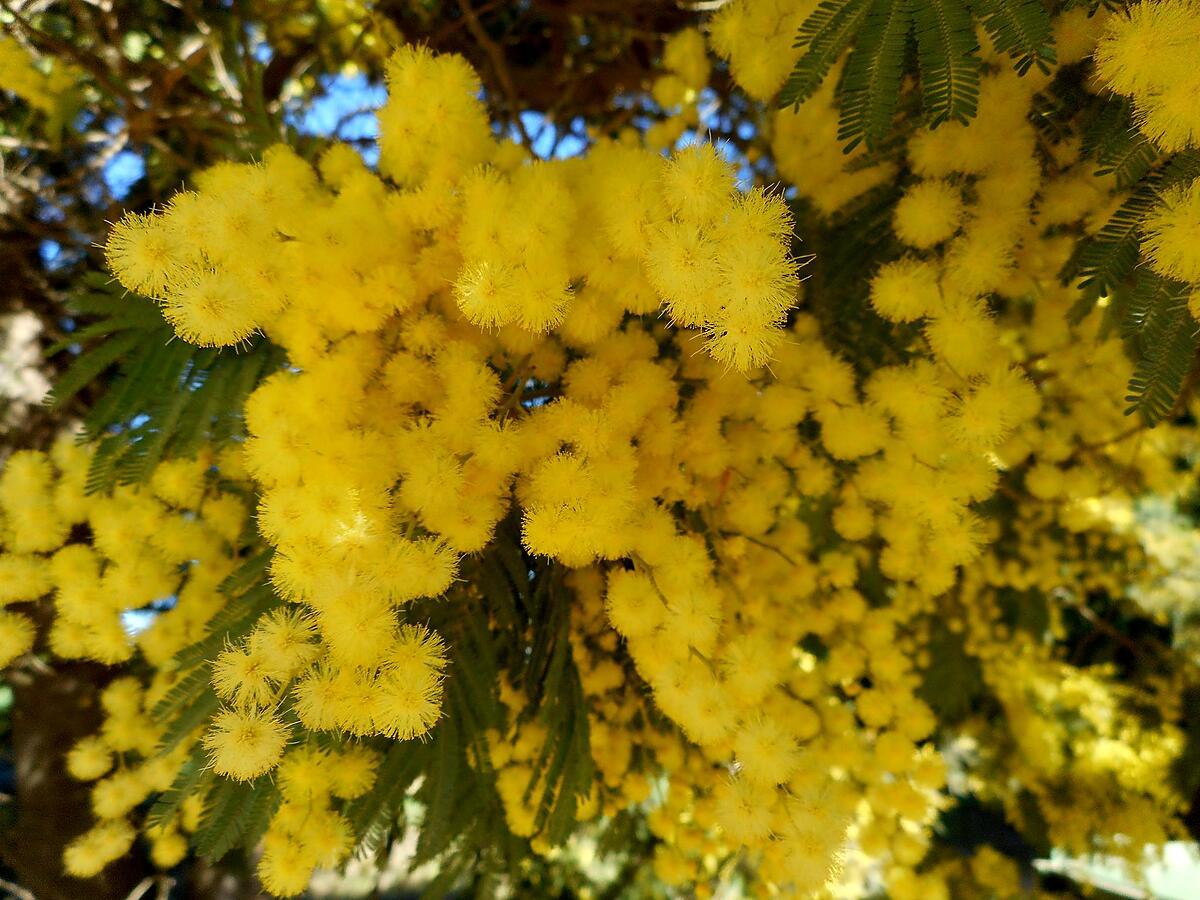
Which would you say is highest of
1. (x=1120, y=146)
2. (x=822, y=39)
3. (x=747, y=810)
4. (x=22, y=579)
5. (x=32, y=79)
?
(x=32, y=79)

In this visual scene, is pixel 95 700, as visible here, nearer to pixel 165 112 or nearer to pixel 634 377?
pixel 165 112

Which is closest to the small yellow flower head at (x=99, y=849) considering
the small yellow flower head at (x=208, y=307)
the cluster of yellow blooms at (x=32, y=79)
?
the small yellow flower head at (x=208, y=307)

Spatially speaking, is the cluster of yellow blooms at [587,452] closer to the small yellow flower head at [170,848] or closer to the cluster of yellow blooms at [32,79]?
the small yellow flower head at [170,848]

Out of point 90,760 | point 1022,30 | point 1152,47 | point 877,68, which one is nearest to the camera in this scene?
point 1152,47

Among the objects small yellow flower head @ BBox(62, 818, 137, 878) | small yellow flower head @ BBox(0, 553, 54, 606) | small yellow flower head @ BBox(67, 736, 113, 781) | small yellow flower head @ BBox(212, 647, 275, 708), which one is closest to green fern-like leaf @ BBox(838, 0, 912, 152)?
small yellow flower head @ BBox(212, 647, 275, 708)

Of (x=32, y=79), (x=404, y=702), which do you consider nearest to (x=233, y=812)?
(x=404, y=702)

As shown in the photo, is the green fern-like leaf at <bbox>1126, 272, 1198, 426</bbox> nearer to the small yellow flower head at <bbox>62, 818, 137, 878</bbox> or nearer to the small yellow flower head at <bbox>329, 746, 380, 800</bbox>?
the small yellow flower head at <bbox>329, 746, 380, 800</bbox>

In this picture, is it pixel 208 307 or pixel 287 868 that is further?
pixel 287 868

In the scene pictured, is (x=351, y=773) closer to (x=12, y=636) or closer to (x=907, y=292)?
(x=12, y=636)
